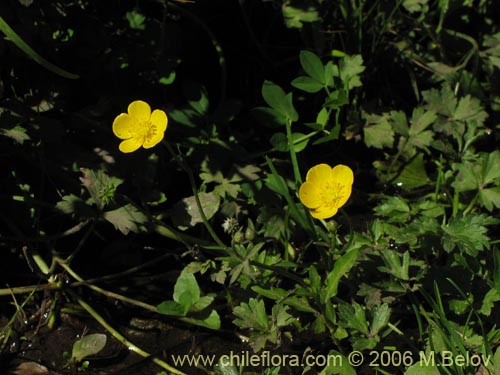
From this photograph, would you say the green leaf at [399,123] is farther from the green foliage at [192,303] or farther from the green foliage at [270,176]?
the green foliage at [192,303]

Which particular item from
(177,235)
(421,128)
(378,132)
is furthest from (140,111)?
(421,128)

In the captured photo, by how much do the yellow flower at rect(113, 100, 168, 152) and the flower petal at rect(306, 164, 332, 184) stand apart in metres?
0.41

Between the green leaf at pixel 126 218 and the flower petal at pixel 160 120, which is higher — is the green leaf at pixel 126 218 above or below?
below

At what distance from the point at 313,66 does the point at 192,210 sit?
628mm

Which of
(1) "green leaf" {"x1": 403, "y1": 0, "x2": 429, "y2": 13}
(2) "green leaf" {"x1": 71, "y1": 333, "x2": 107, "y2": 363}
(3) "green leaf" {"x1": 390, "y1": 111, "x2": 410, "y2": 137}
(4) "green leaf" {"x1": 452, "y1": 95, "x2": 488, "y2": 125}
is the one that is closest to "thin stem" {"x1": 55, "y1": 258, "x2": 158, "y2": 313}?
(2) "green leaf" {"x1": 71, "y1": 333, "x2": 107, "y2": 363}

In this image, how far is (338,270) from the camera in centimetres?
214

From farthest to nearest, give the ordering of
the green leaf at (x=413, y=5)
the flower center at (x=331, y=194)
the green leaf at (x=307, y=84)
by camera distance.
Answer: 1. the green leaf at (x=413, y=5)
2. the green leaf at (x=307, y=84)
3. the flower center at (x=331, y=194)

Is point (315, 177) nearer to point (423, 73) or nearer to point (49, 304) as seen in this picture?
point (49, 304)

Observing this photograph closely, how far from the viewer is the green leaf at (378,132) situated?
279 cm

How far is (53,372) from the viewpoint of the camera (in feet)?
7.54

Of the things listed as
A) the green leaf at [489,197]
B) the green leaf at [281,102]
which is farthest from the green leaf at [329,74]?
the green leaf at [489,197]

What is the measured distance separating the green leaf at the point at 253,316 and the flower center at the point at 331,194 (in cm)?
33

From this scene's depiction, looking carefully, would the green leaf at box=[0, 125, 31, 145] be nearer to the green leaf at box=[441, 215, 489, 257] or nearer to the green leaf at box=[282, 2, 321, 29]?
the green leaf at box=[282, 2, 321, 29]

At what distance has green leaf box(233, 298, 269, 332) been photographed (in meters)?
2.16
